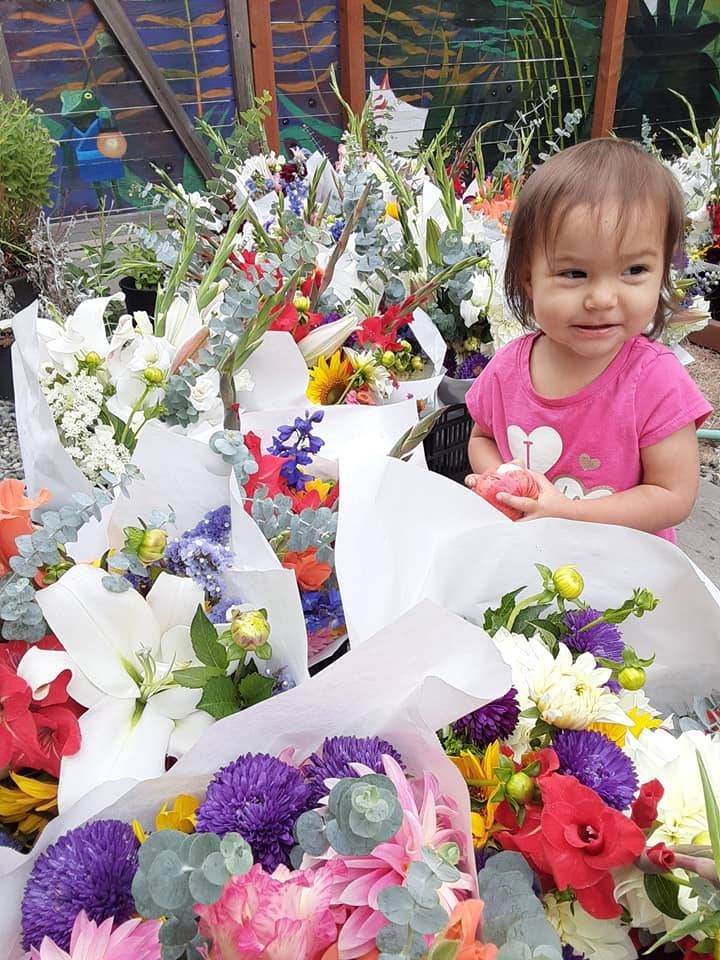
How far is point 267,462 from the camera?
0.61 meters

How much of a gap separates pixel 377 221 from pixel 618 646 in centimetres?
85

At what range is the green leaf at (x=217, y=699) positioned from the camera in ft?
1.57

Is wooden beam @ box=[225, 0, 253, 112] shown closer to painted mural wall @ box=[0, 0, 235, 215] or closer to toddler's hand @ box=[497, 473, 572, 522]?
painted mural wall @ box=[0, 0, 235, 215]

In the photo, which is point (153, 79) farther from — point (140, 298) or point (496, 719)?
point (496, 719)

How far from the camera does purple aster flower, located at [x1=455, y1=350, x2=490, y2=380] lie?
140 centimetres

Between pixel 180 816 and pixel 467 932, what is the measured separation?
17 cm

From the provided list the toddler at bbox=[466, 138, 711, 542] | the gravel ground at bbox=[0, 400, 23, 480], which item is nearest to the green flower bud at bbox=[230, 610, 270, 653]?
the toddler at bbox=[466, 138, 711, 542]

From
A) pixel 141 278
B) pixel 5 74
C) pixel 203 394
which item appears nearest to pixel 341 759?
pixel 203 394

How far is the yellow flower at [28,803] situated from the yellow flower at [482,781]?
25cm

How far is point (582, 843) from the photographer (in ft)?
1.35

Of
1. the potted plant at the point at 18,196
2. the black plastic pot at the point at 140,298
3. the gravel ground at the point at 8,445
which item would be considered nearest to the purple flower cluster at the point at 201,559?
the gravel ground at the point at 8,445

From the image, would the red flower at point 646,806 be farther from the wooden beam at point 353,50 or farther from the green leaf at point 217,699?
the wooden beam at point 353,50

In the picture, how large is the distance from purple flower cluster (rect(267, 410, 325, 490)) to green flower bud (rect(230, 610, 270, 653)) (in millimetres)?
170

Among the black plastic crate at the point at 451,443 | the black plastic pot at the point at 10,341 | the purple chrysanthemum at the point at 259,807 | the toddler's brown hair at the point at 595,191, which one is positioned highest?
the toddler's brown hair at the point at 595,191
